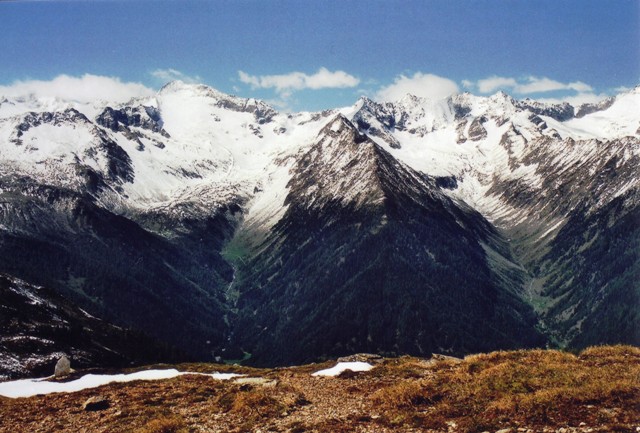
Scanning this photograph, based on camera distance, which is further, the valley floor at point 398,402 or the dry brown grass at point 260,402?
the dry brown grass at point 260,402

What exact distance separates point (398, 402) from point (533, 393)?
8194 mm

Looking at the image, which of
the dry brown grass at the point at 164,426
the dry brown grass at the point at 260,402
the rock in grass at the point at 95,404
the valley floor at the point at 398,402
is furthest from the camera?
the rock in grass at the point at 95,404

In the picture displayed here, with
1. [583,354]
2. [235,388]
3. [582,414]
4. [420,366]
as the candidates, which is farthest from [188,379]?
[582,414]

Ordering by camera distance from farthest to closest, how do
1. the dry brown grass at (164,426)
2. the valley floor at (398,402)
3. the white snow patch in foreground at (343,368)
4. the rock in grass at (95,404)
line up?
the white snow patch in foreground at (343,368), the rock in grass at (95,404), the dry brown grass at (164,426), the valley floor at (398,402)

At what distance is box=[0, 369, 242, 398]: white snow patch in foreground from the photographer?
63312mm

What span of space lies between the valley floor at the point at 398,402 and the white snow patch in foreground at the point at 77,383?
9.04 meters

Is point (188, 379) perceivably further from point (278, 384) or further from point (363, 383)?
point (363, 383)

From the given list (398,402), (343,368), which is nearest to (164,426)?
(398,402)

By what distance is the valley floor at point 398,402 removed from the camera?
103ft

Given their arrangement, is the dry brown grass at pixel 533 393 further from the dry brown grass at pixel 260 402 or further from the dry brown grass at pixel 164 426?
the dry brown grass at pixel 164 426

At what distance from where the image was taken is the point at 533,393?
3406 cm

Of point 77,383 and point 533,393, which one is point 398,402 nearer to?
point 533,393

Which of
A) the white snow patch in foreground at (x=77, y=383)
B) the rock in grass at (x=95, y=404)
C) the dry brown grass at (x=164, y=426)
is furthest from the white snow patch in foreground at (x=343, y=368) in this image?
the dry brown grass at (x=164, y=426)

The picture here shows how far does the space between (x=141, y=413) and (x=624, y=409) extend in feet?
101
